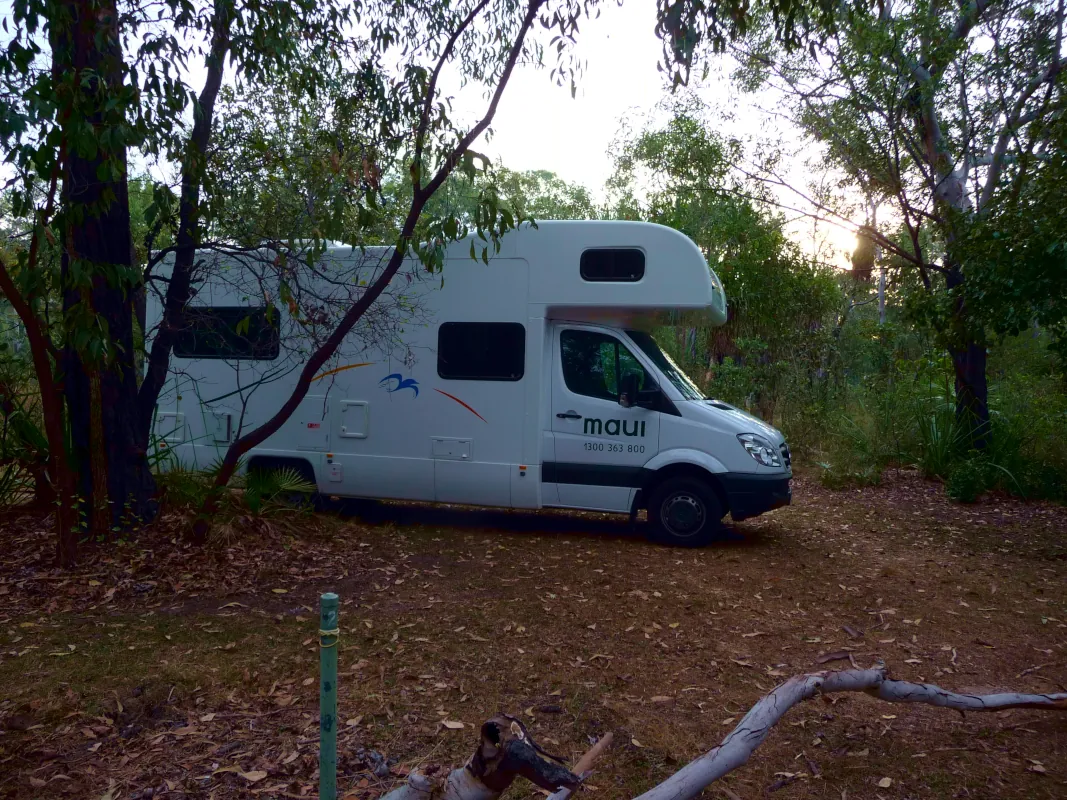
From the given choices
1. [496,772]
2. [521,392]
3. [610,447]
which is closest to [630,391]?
[610,447]

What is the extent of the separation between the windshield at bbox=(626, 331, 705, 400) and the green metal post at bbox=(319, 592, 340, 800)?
607 cm

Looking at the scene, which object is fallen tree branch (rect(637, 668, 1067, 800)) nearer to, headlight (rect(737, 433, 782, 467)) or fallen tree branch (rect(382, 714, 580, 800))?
fallen tree branch (rect(382, 714, 580, 800))

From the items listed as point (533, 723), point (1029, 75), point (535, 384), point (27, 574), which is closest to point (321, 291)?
point (535, 384)

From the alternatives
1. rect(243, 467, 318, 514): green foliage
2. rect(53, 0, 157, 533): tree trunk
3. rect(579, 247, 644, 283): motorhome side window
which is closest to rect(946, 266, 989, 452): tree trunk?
rect(579, 247, 644, 283): motorhome side window

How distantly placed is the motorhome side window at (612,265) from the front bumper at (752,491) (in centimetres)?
211

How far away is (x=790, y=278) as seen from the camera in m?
16.9

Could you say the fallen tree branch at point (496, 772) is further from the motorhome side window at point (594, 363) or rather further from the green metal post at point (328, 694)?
the motorhome side window at point (594, 363)

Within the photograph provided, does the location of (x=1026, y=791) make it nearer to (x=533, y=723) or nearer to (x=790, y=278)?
(x=533, y=723)

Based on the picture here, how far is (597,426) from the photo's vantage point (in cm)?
872

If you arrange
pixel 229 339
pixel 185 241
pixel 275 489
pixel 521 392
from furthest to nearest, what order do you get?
pixel 229 339 < pixel 521 392 < pixel 275 489 < pixel 185 241

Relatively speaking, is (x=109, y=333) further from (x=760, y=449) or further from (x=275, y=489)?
(x=760, y=449)

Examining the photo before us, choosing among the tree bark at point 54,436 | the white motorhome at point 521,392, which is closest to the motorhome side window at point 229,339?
the white motorhome at point 521,392

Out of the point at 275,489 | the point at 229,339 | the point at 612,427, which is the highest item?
the point at 229,339

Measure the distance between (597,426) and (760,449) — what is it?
1567 millimetres
